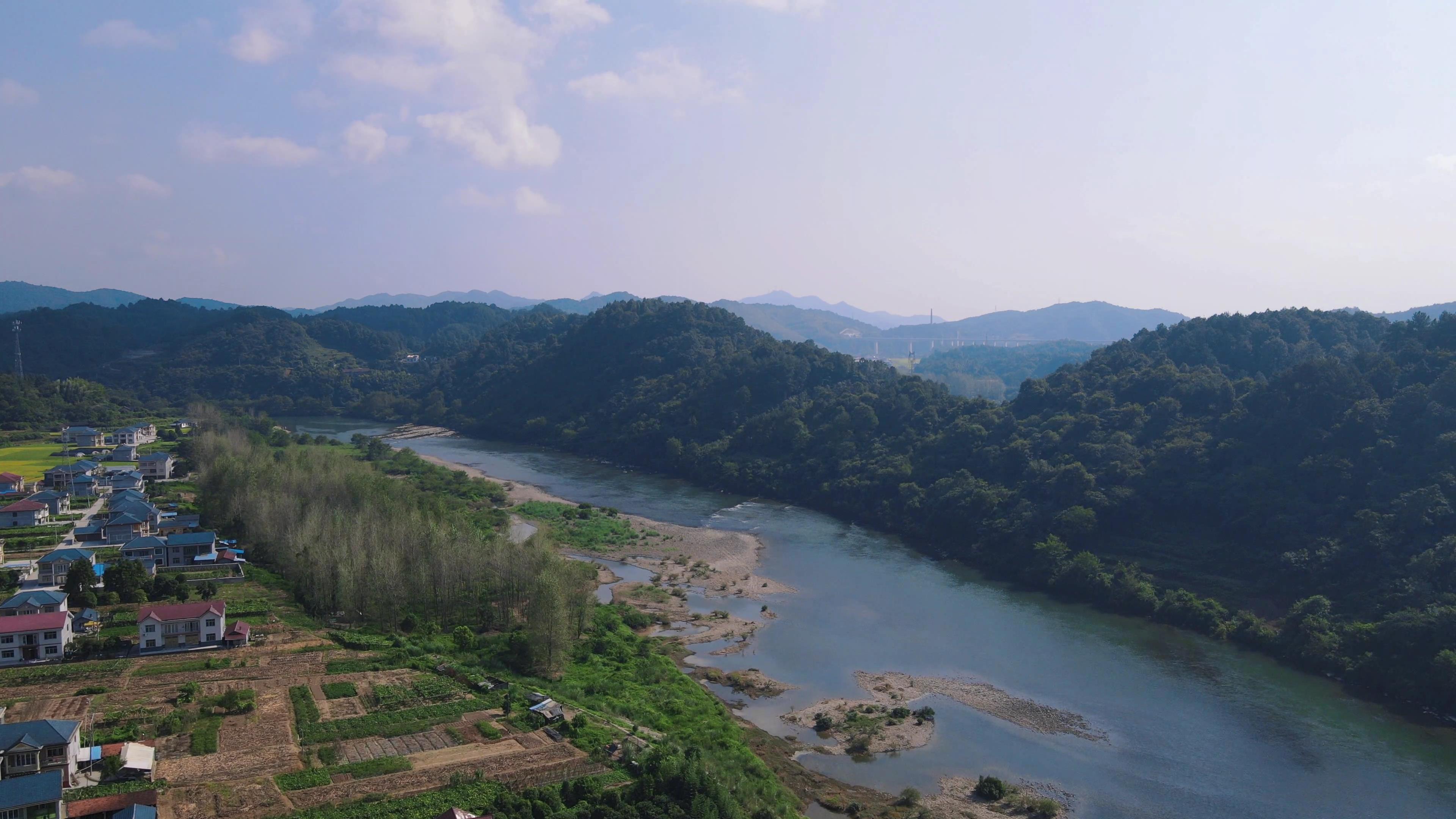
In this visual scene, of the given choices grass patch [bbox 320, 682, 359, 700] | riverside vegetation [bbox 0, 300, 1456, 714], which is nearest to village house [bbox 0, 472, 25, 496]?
grass patch [bbox 320, 682, 359, 700]

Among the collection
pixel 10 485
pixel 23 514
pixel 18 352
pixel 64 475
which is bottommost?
pixel 23 514

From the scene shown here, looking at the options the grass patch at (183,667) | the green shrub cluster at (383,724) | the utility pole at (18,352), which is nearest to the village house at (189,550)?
the grass patch at (183,667)

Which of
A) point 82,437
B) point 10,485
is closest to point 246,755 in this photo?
point 10,485

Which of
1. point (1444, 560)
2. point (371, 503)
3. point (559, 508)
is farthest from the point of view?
point (559, 508)

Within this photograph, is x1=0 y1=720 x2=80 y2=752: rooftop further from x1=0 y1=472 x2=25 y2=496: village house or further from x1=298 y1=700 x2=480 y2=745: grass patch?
x1=0 y1=472 x2=25 y2=496: village house

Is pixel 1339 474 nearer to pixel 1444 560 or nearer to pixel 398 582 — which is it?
pixel 1444 560

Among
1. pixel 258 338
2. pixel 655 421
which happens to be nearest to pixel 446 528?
pixel 655 421

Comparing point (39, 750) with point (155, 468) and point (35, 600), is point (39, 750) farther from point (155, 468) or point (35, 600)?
point (155, 468)
